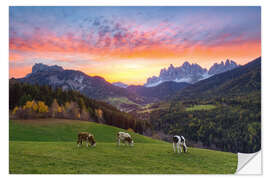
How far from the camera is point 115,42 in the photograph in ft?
47.5

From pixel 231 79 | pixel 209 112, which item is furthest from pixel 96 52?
pixel 231 79

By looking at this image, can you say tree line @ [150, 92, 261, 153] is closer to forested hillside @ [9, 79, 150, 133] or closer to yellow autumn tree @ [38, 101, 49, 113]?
forested hillside @ [9, 79, 150, 133]

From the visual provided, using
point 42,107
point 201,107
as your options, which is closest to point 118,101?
point 42,107

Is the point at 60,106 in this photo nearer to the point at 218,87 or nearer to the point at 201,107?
the point at 201,107

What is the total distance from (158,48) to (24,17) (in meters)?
10.3

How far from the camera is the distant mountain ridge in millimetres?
15197

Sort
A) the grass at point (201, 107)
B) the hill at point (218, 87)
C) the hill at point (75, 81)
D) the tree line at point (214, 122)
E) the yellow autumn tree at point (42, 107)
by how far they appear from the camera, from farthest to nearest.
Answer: the grass at point (201, 107)
the hill at point (218, 87)
the tree line at point (214, 122)
the yellow autumn tree at point (42, 107)
the hill at point (75, 81)

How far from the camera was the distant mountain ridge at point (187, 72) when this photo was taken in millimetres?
15197

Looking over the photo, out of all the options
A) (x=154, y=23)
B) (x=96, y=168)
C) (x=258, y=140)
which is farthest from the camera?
(x=154, y=23)

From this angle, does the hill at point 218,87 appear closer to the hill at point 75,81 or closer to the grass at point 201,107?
the grass at point 201,107

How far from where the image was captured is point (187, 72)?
15617mm

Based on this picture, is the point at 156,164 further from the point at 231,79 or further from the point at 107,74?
the point at 231,79

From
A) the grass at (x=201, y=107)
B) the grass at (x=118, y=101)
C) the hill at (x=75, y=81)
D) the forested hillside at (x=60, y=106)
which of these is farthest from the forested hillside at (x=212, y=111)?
the hill at (x=75, y=81)

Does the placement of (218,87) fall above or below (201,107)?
above
